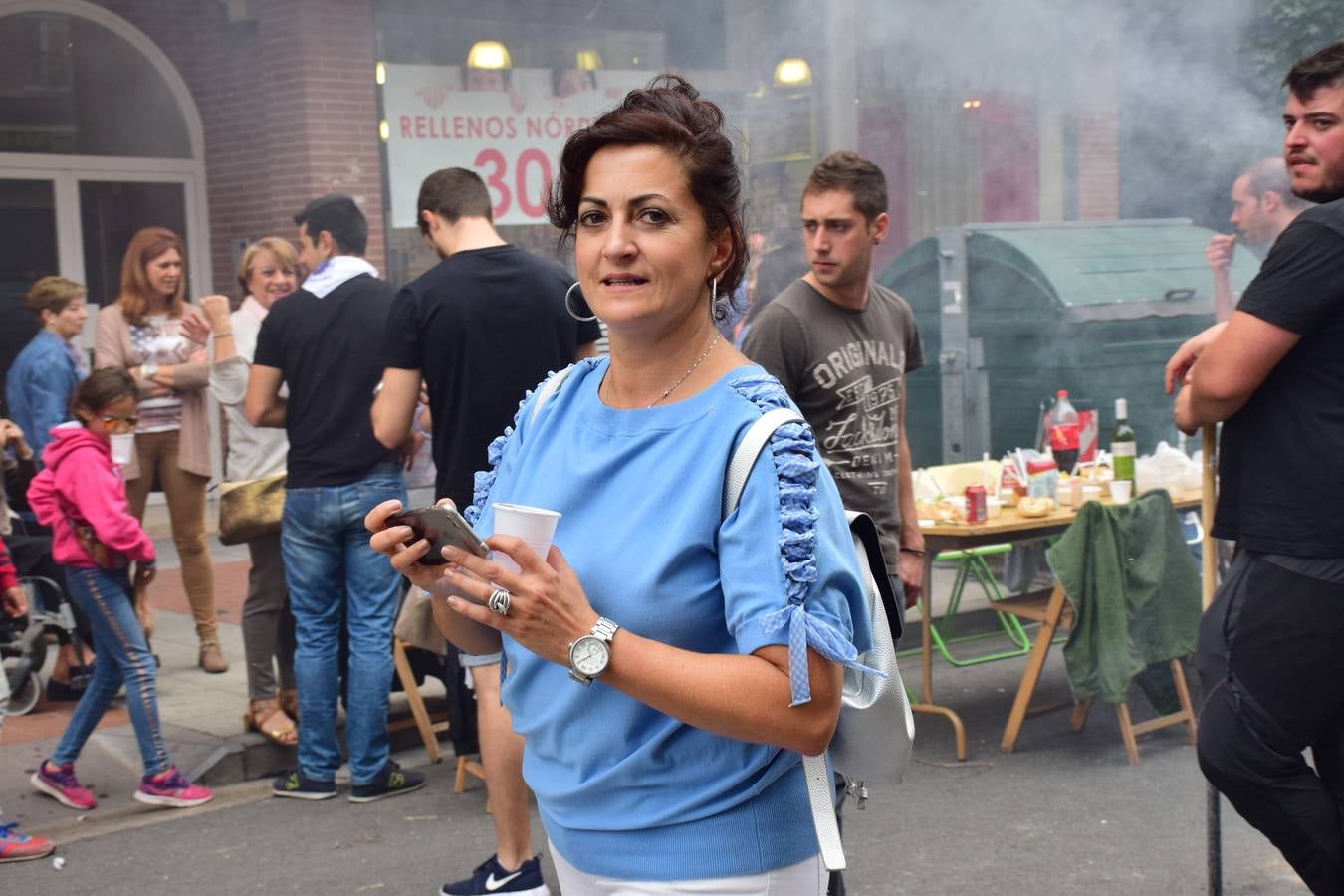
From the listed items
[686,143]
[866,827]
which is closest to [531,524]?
[686,143]

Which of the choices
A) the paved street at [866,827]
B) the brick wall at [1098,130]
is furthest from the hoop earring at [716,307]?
the brick wall at [1098,130]

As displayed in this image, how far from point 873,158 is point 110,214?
6.30 meters

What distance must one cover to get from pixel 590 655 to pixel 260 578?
14.1 feet

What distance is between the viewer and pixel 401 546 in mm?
Answer: 2047

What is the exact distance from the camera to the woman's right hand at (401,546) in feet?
6.66

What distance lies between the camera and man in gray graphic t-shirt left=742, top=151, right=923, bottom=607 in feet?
13.8

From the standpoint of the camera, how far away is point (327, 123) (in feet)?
34.6

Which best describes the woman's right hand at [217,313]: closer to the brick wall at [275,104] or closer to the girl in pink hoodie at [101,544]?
the girl in pink hoodie at [101,544]

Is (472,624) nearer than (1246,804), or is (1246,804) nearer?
(472,624)

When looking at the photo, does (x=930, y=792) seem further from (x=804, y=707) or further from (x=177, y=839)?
(x=804, y=707)

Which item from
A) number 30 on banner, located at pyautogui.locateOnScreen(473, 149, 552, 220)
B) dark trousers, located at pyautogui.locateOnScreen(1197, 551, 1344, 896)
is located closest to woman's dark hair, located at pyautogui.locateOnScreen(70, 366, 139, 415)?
dark trousers, located at pyautogui.locateOnScreen(1197, 551, 1344, 896)

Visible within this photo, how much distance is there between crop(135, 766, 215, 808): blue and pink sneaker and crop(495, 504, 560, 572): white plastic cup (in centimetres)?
385

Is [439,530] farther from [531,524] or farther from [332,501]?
[332,501]

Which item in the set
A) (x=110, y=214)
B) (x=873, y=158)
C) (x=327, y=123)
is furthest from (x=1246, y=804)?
(x=873, y=158)
